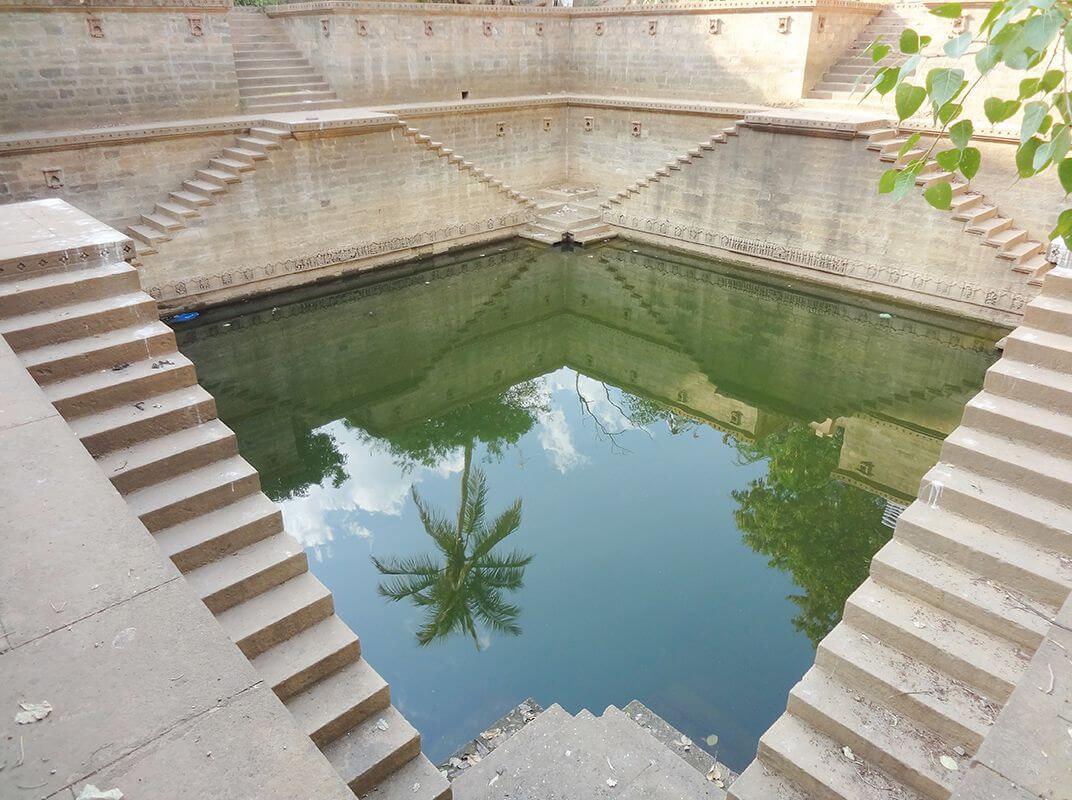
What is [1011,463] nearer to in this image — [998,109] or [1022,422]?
[1022,422]

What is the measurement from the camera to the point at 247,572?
14.2ft

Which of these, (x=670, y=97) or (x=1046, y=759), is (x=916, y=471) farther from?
(x=670, y=97)

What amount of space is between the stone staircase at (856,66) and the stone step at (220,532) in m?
13.7

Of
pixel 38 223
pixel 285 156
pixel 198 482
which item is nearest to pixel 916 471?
pixel 198 482

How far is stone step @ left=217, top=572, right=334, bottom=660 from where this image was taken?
4148 millimetres

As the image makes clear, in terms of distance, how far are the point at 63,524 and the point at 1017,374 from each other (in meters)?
5.21

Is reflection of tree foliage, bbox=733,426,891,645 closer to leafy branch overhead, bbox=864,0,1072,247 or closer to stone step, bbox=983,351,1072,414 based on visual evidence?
stone step, bbox=983,351,1072,414

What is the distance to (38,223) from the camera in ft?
19.6

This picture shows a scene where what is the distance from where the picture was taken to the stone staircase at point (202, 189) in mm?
11352

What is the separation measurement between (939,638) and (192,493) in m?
4.33

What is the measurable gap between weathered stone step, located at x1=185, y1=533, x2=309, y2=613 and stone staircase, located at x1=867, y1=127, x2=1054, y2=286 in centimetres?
1018

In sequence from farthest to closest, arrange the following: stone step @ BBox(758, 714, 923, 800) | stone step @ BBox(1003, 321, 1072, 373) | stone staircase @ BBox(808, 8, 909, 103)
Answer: stone staircase @ BBox(808, 8, 909, 103) < stone step @ BBox(1003, 321, 1072, 373) < stone step @ BBox(758, 714, 923, 800)

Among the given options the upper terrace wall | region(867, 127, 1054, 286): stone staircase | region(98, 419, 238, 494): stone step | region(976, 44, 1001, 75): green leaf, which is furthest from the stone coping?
region(976, 44, 1001, 75): green leaf

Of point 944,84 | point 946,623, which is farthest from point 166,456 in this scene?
point 946,623
